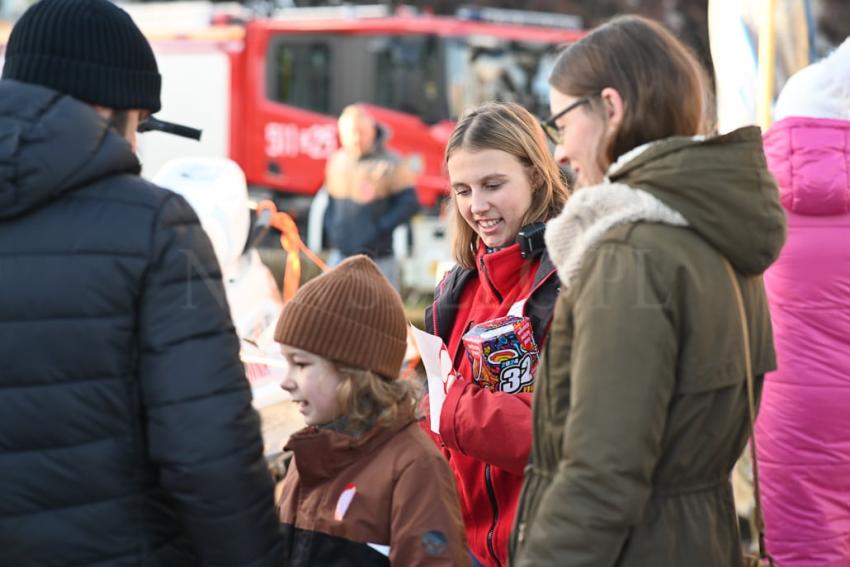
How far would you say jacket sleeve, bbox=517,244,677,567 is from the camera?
190cm

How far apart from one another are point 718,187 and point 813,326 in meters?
2.28

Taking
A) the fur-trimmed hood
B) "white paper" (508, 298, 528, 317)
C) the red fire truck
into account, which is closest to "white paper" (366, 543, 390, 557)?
"white paper" (508, 298, 528, 317)

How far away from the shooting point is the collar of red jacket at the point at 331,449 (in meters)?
2.52

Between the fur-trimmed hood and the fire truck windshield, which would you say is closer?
the fur-trimmed hood

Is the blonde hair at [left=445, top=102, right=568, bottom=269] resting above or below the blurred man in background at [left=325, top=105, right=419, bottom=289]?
above

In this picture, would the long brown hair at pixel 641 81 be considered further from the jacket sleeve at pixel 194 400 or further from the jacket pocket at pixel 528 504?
the jacket sleeve at pixel 194 400

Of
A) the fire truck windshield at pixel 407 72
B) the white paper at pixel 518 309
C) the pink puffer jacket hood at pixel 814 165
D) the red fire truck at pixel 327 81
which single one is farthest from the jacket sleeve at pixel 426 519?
the fire truck windshield at pixel 407 72

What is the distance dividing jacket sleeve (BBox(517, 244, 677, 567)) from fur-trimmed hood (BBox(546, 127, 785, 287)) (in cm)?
10

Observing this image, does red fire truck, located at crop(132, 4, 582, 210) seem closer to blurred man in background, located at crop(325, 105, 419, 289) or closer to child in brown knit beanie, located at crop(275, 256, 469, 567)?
blurred man in background, located at crop(325, 105, 419, 289)

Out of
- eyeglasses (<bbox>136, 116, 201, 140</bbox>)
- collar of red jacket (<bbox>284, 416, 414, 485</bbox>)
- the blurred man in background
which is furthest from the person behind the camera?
the blurred man in background

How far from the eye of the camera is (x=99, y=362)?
208cm

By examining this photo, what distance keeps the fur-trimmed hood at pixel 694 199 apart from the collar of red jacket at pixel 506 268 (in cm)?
71

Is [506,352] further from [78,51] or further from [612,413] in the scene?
[78,51]

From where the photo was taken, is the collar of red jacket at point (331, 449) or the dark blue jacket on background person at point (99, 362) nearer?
the dark blue jacket on background person at point (99, 362)
